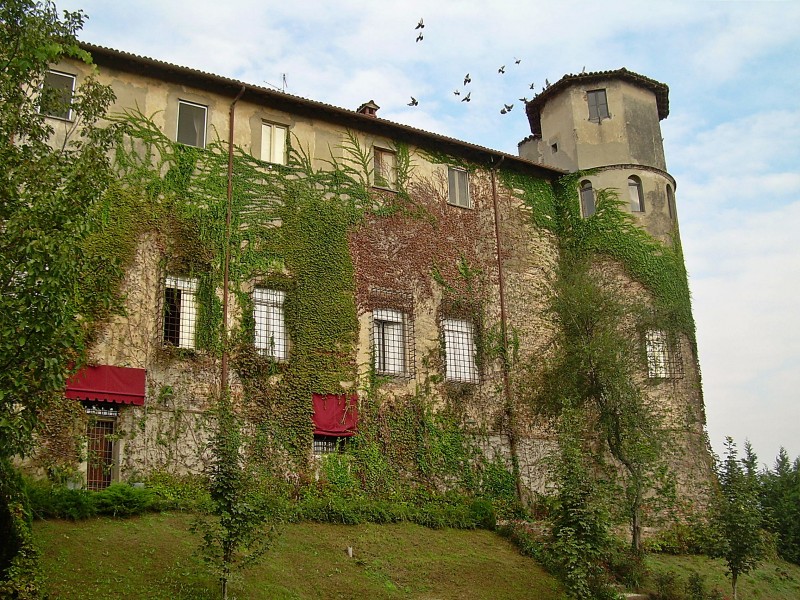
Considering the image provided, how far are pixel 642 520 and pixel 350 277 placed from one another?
34.9 feet

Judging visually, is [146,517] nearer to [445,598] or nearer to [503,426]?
[445,598]

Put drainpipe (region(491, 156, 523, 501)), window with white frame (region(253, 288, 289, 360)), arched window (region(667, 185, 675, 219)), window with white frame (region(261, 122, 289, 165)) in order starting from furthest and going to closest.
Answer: arched window (region(667, 185, 675, 219)) → drainpipe (region(491, 156, 523, 501)) → window with white frame (region(261, 122, 289, 165)) → window with white frame (region(253, 288, 289, 360))

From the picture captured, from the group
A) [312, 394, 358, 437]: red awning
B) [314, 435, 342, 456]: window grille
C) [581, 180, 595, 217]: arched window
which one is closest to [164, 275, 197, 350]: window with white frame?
[312, 394, 358, 437]: red awning

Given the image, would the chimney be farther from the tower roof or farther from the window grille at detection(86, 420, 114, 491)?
the window grille at detection(86, 420, 114, 491)

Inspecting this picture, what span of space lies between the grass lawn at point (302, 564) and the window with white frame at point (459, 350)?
5.03 meters

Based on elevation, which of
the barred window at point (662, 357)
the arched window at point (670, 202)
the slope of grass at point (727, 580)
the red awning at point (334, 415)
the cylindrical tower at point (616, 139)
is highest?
the cylindrical tower at point (616, 139)

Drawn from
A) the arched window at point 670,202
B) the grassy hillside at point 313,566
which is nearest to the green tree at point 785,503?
the grassy hillside at point 313,566

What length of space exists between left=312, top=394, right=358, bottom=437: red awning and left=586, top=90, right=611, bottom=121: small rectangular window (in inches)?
543

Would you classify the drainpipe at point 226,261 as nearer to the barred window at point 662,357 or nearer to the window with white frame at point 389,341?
the window with white frame at point 389,341

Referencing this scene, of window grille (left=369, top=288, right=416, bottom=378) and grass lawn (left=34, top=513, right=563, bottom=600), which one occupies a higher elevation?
window grille (left=369, top=288, right=416, bottom=378)

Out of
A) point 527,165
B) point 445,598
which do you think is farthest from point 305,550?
point 527,165

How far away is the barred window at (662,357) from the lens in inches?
1040

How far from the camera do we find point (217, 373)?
71.0 ft

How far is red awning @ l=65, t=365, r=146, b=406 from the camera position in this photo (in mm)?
19516
